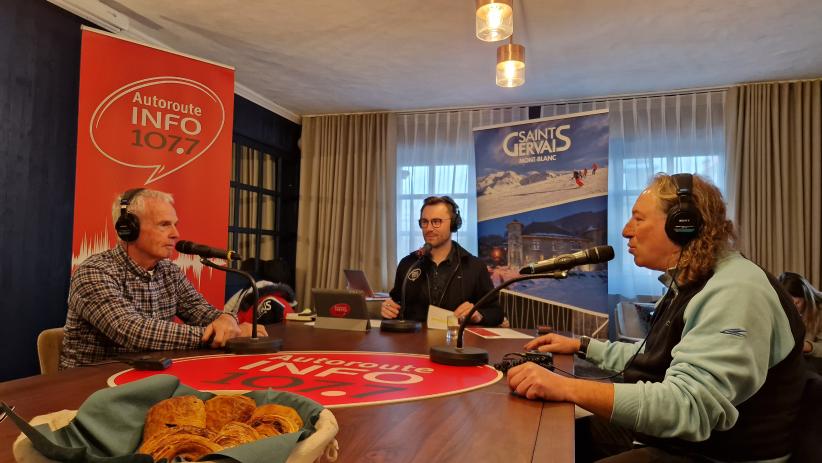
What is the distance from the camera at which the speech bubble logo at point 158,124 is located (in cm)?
263

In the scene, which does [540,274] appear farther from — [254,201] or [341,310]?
[254,201]

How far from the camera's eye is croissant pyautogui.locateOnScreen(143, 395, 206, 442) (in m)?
Result: 0.63

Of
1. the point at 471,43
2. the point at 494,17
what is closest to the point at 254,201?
the point at 471,43

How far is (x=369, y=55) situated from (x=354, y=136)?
5.26ft

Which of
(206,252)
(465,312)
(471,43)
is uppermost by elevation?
(471,43)

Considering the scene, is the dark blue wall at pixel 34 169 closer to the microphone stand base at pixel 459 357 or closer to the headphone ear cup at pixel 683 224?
the microphone stand base at pixel 459 357

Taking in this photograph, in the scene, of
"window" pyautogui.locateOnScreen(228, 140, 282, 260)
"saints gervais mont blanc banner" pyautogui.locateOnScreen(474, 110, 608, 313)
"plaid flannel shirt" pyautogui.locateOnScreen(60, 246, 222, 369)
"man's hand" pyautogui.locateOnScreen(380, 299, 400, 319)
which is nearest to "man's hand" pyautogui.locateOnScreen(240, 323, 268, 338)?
"plaid flannel shirt" pyautogui.locateOnScreen(60, 246, 222, 369)

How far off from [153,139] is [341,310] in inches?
56.8

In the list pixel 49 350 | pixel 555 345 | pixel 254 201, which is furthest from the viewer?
pixel 254 201

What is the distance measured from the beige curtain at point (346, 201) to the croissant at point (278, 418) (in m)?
4.65

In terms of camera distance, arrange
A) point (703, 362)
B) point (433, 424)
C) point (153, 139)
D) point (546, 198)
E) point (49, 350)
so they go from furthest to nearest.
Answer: point (546, 198) → point (153, 139) → point (49, 350) → point (703, 362) → point (433, 424)

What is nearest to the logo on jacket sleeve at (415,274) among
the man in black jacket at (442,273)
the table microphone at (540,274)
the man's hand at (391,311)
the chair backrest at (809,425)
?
the man in black jacket at (442,273)

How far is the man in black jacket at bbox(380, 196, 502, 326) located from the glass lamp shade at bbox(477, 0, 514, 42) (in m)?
0.95

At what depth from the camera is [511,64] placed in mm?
2977
